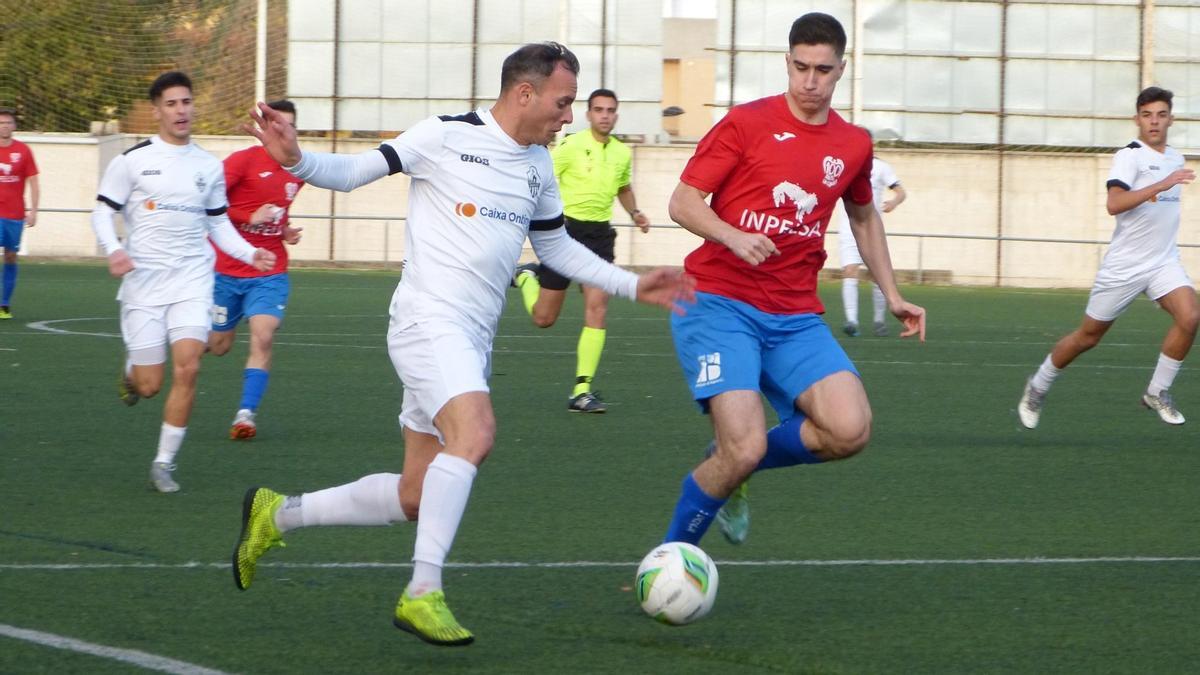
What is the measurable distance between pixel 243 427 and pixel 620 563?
13.1ft

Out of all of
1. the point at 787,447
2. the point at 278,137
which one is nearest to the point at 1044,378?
the point at 787,447

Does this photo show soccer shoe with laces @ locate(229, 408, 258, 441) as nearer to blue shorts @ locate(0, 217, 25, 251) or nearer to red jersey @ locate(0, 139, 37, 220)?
blue shorts @ locate(0, 217, 25, 251)

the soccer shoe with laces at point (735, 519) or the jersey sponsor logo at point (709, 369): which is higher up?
the jersey sponsor logo at point (709, 369)

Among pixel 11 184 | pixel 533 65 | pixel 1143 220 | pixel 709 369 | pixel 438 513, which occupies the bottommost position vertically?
pixel 438 513

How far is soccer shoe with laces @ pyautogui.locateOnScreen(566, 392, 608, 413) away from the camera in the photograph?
37.4 feet

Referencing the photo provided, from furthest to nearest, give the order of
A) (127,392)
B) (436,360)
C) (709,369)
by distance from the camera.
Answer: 1. (127,392)
2. (709,369)
3. (436,360)

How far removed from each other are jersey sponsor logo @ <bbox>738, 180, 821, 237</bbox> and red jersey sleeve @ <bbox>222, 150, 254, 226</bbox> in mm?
5402

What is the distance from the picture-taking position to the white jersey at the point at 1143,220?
34.7ft

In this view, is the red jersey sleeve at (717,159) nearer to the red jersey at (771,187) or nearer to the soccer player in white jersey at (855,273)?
the red jersey at (771,187)

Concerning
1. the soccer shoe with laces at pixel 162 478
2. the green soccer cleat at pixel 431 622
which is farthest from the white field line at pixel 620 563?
the soccer shoe with laces at pixel 162 478

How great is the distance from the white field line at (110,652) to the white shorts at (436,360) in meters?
1.08

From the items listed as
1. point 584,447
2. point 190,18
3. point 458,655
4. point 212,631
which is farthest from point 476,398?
point 190,18

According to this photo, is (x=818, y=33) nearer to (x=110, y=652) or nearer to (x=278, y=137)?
(x=278, y=137)

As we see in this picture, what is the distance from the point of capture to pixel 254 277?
10.5m
